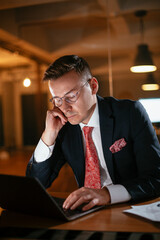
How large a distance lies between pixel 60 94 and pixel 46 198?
2.57 feet

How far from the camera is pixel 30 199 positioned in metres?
1.06

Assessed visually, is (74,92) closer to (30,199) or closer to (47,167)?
(47,167)

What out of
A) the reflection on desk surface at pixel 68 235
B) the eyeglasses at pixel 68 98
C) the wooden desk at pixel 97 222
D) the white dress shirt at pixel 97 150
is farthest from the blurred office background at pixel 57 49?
the reflection on desk surface at pixel 68 235

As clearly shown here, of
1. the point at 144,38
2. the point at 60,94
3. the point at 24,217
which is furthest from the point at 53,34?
the point at 24,217

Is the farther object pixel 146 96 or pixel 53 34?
pixel 53 34

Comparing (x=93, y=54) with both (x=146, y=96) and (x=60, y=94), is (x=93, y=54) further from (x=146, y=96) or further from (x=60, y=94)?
(x=60, y=94)

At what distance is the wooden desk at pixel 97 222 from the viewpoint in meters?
0.98

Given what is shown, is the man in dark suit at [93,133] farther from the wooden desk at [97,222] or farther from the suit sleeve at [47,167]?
the wooden desk at [97,222]

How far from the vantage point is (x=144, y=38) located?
405cm

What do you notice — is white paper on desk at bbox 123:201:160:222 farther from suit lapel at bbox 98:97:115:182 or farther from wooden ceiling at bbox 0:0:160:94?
wooden ceiling at bbox 0:0:160:94

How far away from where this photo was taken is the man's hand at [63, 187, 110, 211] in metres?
1.17

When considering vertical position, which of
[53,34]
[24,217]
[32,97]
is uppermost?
[53,34]

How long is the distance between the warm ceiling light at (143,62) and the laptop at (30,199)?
125 inches

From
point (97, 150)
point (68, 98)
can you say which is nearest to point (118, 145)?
point (97, 150)
